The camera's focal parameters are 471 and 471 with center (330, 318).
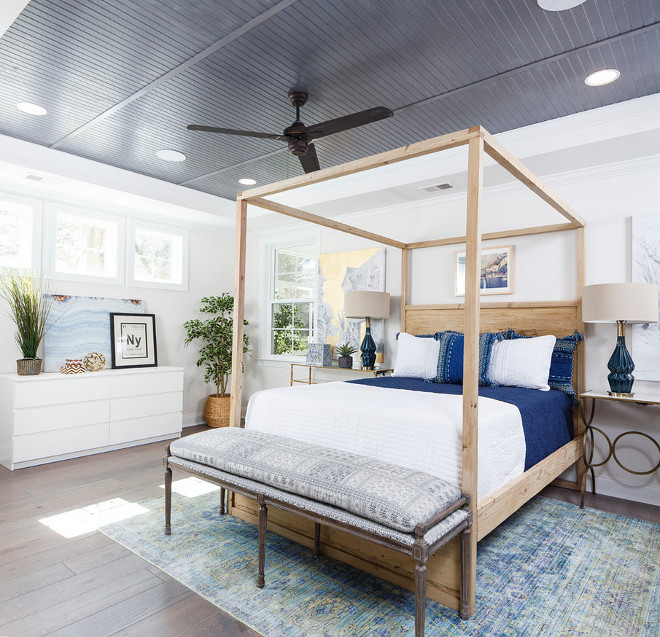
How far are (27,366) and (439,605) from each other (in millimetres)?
3856

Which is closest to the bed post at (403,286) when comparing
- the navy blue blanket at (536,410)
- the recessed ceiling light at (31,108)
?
the navy blue blanket at (536,410)

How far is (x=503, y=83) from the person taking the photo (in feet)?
9.28

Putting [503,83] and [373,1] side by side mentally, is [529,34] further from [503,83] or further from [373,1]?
[373,1]

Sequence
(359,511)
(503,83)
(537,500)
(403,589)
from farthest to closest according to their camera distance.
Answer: (537,500)
(503,83)
(403,589)
(359,511)

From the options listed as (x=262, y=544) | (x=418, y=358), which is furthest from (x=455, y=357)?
(x=262, y=544)

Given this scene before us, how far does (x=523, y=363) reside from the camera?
3289 mm

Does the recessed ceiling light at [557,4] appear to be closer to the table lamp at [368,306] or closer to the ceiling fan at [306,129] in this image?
the ceiling fan at [306,129]

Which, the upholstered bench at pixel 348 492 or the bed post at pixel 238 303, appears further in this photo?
the bed post at pixel 238 303

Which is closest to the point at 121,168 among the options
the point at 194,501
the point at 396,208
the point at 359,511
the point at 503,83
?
the point at 396,208

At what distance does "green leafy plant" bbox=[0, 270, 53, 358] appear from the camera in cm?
420

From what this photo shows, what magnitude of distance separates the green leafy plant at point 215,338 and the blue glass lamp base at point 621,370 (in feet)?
12.5

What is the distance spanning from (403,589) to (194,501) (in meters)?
1.64

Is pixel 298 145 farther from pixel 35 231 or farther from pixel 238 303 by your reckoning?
pixel 35 231

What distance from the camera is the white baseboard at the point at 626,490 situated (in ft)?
10.9
